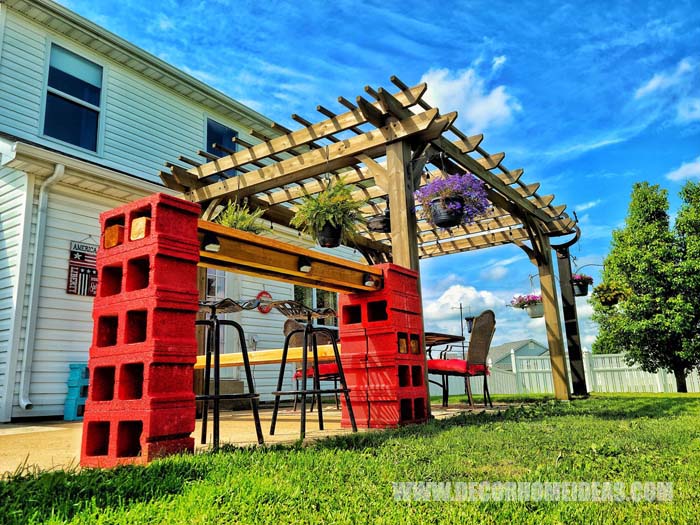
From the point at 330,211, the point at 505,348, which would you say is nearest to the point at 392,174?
the point at 330,211

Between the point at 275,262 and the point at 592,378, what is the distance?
47.8 ft

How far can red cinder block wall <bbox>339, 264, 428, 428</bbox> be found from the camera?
4027 millimetres

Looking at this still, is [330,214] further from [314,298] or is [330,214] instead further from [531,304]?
[314,298]

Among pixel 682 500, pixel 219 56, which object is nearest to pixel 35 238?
pixel 219 56

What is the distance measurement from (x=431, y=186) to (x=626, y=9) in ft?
12.5

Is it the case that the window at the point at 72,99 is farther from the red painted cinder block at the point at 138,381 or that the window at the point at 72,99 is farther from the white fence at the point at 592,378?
the white fence at the point at 592,378

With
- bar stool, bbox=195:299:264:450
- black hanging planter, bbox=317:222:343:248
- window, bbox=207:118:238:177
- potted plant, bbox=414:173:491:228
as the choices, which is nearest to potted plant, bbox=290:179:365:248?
black hanging planter, bbox=317:222:343:248

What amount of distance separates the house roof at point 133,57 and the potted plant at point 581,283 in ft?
18.2

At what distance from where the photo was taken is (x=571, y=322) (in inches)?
341

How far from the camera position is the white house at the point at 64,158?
665 centimetres

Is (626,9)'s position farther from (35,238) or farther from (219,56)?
(35,238)

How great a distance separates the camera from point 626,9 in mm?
6527

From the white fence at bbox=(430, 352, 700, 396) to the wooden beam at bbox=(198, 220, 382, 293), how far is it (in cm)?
1160

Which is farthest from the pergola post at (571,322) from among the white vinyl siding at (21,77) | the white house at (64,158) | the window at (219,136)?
the white vinyl siding at (21,77)
